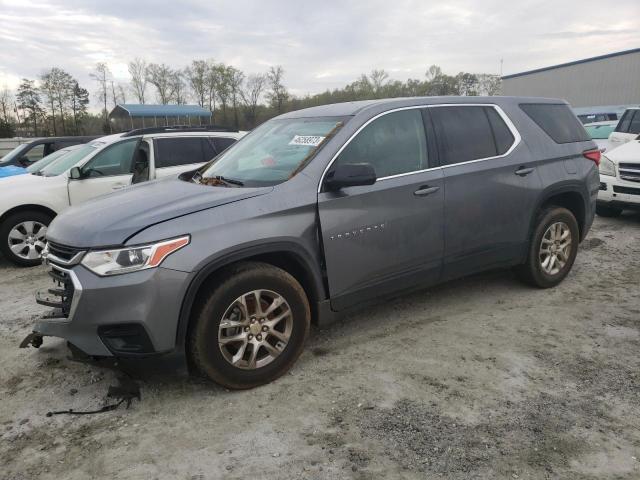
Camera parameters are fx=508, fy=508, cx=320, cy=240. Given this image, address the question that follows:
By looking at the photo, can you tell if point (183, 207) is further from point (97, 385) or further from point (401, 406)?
point (401, 406)

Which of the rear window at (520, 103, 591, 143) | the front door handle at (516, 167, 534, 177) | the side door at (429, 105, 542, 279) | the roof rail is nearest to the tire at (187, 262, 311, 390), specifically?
the side door at (429, 105, 542, 279)

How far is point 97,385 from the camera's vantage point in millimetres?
3453

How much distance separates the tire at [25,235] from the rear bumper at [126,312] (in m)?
4.41

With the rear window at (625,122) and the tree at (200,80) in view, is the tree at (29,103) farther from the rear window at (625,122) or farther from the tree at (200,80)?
the rear window at (625,122)

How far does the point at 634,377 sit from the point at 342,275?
6.64 ft

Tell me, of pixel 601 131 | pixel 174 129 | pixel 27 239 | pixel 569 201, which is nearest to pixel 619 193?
pixel 569 201

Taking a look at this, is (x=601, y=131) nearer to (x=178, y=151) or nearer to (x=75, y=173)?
(x=178, y=151)

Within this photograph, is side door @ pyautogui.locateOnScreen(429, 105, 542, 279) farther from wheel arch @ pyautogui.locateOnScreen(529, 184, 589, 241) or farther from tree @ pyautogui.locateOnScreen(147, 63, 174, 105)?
tree @ pyautogui.locateOnScreen(147, 63, 174, 105)

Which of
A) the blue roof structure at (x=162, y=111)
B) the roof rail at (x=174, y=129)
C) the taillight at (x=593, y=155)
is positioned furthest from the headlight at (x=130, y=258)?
the blue roof structure at (x=162, y=111)

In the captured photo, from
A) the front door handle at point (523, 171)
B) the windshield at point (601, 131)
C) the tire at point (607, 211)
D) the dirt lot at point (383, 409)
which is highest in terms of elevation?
the windshield at point (601, 131)

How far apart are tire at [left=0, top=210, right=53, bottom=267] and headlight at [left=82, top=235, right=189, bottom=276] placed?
14.9 ft

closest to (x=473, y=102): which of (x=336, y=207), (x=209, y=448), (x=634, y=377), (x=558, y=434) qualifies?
(x=336, y=207)

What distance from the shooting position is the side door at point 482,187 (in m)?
4.09

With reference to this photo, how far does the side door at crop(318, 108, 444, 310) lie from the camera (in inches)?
138
